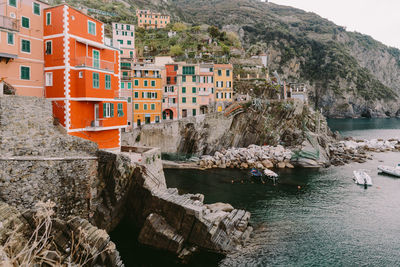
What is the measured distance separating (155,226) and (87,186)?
18.4 ft

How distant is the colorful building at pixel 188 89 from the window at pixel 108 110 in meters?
29.5

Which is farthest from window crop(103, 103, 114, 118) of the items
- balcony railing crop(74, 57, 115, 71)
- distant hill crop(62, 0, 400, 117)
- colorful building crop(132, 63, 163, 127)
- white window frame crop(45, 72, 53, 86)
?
distant hill crop(62, 0, 400, 117)

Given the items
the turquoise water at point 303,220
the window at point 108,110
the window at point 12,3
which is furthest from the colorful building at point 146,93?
the window at point 12,3

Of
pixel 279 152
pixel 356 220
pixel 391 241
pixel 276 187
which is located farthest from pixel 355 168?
pixel 391 241

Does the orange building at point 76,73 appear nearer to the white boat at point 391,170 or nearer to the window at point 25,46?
the window at point 25,46

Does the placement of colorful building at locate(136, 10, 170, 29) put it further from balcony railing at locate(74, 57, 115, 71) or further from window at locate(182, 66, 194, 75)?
balcony railing at locate(74, 57, 115, 71)

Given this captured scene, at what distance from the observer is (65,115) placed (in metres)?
21.2

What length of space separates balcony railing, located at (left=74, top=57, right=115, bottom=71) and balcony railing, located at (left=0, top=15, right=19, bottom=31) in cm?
454

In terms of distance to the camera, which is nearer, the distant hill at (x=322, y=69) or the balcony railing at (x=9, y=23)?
the balcony railing at (x=9, y=23)

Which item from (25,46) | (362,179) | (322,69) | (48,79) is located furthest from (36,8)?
(322,69)

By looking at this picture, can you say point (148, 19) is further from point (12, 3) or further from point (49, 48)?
point (12, 3)

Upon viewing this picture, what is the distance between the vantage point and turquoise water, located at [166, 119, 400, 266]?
19844 millimetres

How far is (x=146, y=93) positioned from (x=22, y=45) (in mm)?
30265

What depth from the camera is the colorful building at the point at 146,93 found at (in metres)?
49.9
